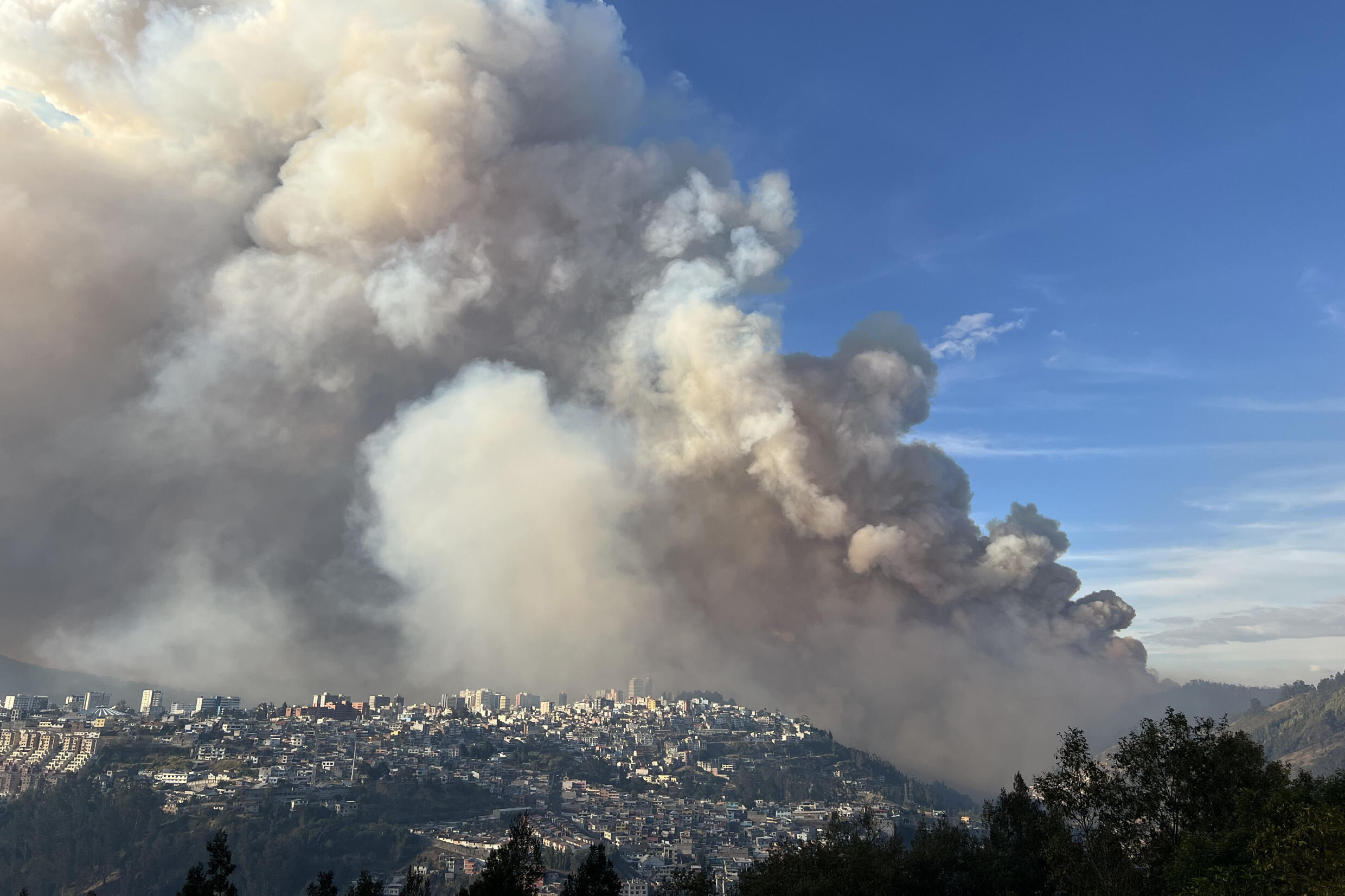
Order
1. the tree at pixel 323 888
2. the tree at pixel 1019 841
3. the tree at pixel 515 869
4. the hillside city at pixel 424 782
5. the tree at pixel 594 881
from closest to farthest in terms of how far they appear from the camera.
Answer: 1. the tree at pixel 515 869
2. the tree at pixel 323 888
3. the tree at pixel 594 881
4. the tree at pixel 1019 841
5. the hillside city at pixel 424 782

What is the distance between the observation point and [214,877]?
37094mm

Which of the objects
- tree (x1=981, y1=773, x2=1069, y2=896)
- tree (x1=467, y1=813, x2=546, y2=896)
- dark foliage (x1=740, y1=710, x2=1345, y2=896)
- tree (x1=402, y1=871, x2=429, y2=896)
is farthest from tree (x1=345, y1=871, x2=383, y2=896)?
tree (x1=981, y1=773, x2=1069, y2=896)

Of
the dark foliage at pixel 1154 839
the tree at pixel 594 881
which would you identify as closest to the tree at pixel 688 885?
the dark foliage at pixel 1154 839

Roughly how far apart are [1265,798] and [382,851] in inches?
5602

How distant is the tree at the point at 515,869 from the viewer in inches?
1453

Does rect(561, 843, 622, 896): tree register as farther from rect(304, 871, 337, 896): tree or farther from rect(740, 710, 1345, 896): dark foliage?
rect(304, 871, 337, 896): tree

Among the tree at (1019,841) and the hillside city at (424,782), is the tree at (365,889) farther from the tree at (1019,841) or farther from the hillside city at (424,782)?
the hillside city at (424,782)

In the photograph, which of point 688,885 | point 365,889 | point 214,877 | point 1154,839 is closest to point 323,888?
point 365,889

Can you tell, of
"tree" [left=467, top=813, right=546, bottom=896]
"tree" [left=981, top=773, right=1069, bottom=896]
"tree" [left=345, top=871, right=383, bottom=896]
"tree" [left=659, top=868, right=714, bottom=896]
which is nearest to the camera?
"tree" [left=467, top=813, right=546, bottom=896]

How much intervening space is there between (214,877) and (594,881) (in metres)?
17.7

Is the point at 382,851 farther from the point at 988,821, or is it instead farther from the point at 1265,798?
the point at 1265,798

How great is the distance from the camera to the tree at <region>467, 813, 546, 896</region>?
36.9 meters

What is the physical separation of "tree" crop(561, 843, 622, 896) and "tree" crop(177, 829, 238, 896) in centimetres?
1518

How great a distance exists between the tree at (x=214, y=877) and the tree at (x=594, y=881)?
1518 cm
